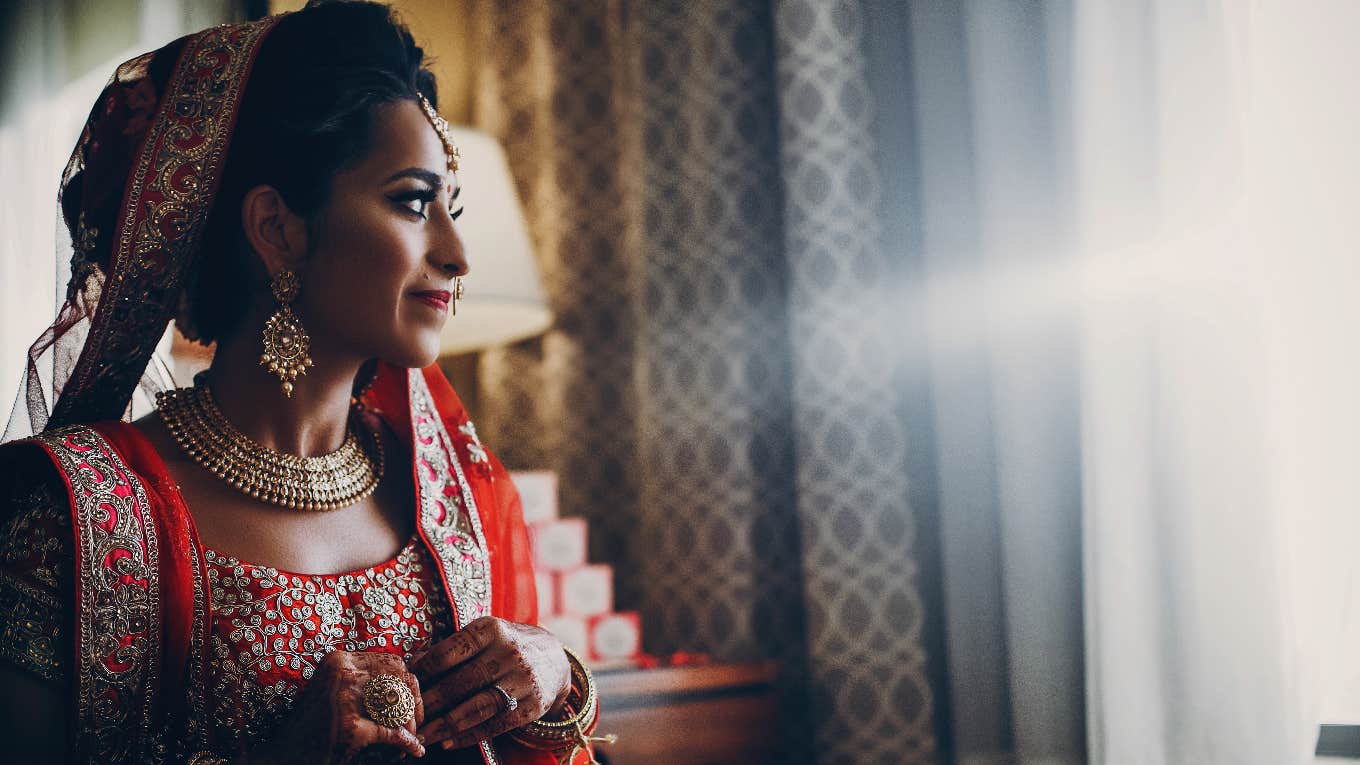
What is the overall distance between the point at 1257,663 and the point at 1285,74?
2.71ft

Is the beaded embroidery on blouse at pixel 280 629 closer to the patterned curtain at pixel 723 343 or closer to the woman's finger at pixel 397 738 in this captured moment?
the woman's finger at pixel 397 738

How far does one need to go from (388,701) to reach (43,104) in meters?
1.57

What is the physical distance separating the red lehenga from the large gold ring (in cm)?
10

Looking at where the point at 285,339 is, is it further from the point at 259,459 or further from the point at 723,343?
the point at 723,343

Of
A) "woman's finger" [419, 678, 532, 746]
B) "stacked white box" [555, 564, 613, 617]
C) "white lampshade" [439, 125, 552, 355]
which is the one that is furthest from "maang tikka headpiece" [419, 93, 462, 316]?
"stacked white box" [555, 564, 613, 617]

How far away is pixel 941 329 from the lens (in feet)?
6.19

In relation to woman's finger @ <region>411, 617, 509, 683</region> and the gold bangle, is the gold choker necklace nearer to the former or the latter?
woman's finger @ <region>411, 617, 509, 683</region>

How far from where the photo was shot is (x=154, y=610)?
91cm

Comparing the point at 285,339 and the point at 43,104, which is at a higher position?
the point at 43,104

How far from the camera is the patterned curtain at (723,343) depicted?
76.7 inches

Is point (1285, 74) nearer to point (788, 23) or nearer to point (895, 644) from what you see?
point (788, 23)

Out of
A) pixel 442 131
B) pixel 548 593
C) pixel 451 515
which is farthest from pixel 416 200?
pixel 548 593

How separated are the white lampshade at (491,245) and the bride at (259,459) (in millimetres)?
866

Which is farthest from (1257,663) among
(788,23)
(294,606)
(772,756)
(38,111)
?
(38,111)
